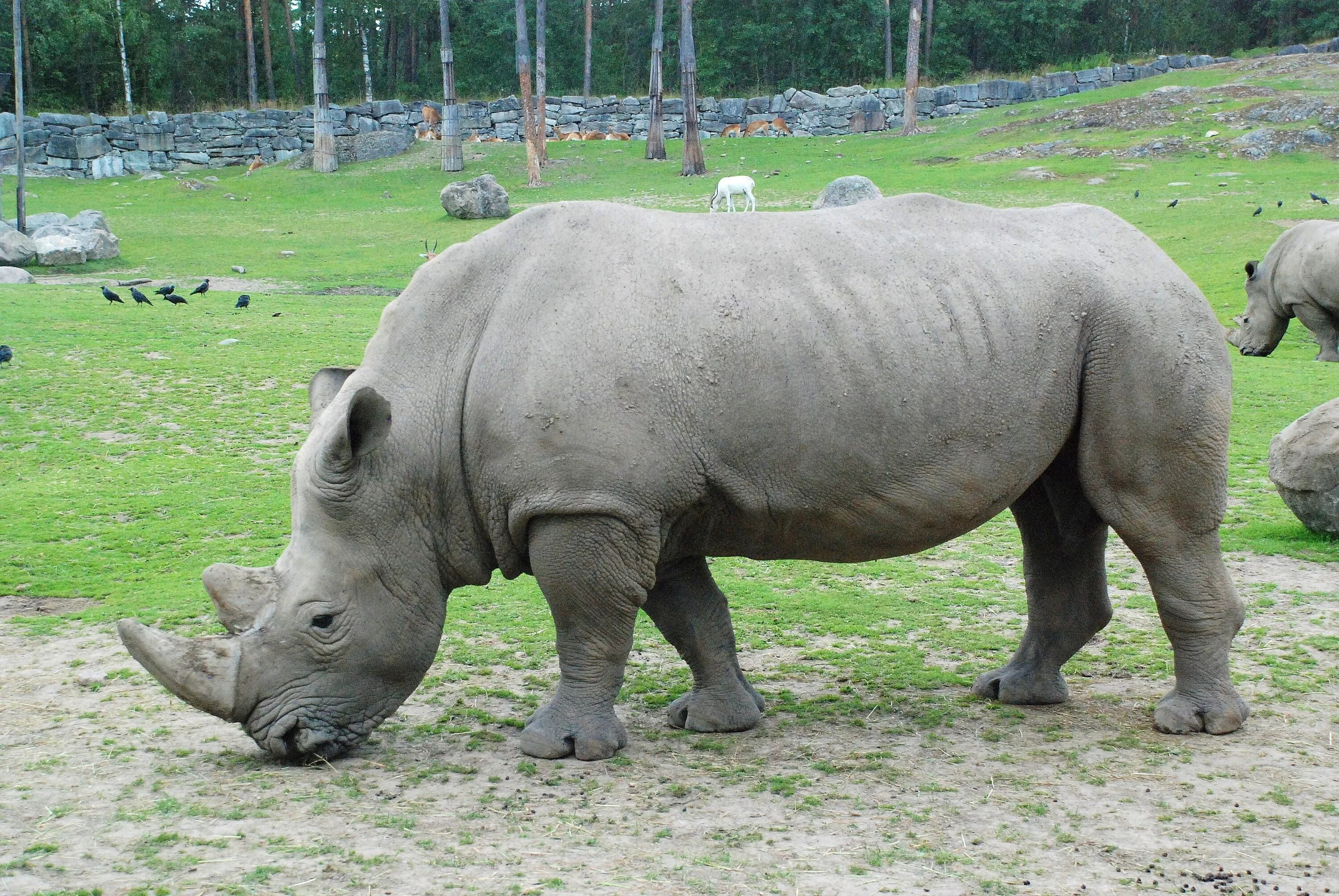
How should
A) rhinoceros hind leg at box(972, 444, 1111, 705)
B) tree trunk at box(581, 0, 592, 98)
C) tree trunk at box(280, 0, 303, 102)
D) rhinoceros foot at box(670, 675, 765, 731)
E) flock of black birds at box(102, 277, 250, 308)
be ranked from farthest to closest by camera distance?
tree trunk at box(280, 0, 303, 102) → tree trunk at box(581, 0, 592, 98) → flock of black birds at box(102, 277, 250, 308) → rhinoceros hind leg at box(972, 444, 1111, 705) → rhinoceros foot at box(670, 675, 765, 731)

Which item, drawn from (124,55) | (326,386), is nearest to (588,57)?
(124,55)

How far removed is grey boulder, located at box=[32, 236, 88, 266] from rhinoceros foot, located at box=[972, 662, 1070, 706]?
2003 centimetres

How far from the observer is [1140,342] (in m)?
4.96

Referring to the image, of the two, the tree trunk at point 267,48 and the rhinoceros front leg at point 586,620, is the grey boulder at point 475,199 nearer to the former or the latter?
the tree trunk at point 267,48

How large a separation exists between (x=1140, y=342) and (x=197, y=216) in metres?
28.4

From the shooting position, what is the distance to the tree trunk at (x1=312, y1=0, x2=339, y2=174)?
36.5 meters

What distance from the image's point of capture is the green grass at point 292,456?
656 centimetres

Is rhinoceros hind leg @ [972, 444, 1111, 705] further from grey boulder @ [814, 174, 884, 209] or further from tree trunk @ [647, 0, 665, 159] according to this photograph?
tree trunk @ [647, 0, 665, 159]

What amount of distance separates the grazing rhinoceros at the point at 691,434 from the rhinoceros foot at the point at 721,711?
1.48 ft

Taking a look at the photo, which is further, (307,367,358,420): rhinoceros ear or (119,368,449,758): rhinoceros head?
(307,367,358,420): rhinoceros ear

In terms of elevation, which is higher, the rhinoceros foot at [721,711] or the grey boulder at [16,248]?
the grey boulder at [16,248]

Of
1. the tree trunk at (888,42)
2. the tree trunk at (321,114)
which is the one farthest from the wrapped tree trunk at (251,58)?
the tree trunk at (888,42)

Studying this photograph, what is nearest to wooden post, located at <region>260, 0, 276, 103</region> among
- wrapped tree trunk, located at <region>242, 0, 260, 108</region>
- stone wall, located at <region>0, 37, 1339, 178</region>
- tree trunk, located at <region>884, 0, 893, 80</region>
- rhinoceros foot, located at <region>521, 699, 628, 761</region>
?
wrapped tree trunk, located at <region>242, 0, 260, 108</region>

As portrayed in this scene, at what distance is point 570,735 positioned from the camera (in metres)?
4.97
